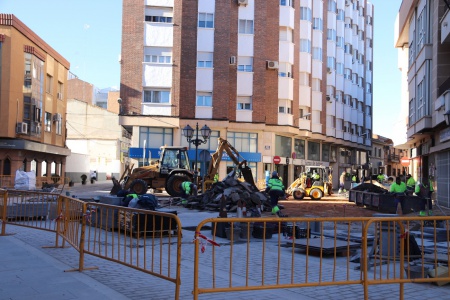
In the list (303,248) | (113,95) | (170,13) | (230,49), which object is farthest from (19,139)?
(113,95)

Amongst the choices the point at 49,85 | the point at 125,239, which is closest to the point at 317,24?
the point at 49,85

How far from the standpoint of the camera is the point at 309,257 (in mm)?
9016

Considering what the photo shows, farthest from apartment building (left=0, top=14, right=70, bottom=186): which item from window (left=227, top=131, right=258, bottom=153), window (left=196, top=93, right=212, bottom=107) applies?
window (left=227, top=131, right=258, bottom=153)

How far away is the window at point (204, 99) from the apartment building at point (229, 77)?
81mm

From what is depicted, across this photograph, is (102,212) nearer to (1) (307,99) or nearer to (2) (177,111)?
(2) (177,111)

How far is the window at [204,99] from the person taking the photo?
1585 inches

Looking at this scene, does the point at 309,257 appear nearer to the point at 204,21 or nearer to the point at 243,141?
the point at 243,141

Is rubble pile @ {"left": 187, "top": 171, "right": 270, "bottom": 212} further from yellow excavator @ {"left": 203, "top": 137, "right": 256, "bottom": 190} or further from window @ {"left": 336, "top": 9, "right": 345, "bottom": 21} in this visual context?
window @ {"left": 336, "top": 9, "right": 345, "bottom": 21}

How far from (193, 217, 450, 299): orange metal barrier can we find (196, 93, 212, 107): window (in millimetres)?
29418

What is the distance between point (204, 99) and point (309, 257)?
32064 millimetres

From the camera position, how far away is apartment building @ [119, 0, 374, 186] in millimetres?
39344

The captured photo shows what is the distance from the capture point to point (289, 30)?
146ft

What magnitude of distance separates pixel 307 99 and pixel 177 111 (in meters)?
13.7

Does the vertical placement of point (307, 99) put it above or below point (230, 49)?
below
